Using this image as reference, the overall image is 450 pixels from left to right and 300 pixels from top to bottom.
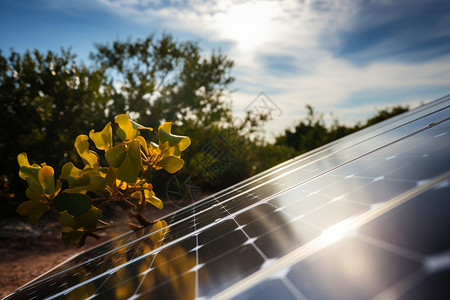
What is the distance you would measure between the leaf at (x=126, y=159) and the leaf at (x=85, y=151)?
0.46m

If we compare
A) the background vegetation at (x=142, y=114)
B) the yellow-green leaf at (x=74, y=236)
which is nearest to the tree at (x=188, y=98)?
the background vegetation at (x=142, y=114)

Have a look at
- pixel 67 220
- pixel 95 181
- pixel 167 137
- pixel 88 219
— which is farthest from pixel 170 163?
pixel 67 220

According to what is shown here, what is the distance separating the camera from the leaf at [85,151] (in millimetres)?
2299

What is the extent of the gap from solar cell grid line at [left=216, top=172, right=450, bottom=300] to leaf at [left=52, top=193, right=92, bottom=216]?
1872 millimetres

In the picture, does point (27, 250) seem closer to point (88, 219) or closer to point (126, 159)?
point (88, 219)

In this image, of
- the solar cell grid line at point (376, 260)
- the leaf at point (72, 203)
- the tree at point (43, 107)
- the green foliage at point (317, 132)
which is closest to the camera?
the solar cell grid line at point (376, 260)

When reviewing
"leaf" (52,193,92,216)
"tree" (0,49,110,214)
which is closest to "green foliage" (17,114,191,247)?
"leaf" (52,193,92,216)

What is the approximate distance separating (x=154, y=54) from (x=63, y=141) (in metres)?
10.0

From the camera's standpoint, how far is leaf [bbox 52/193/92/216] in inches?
80.8

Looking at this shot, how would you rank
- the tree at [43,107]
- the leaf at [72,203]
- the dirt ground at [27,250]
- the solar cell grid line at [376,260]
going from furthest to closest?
the tree at [43,107] < the dirt ground at [27,250] < the leaf at [72,203] < the solar cell grid line at [376,260]

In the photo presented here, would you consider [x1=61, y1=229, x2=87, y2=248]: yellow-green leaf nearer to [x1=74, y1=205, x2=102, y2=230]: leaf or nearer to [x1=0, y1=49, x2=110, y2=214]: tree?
[x1=74, y1=205, x2=102, y2=230]: leaf

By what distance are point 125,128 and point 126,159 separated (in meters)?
0.33

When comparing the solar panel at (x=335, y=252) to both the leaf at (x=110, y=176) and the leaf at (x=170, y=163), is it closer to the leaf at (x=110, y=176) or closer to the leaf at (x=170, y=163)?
the leaf at (x=110, y=176)

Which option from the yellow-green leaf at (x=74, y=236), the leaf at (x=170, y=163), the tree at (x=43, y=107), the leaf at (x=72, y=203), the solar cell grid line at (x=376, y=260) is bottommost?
the yellow-green leaf at (x=74, y=236)
